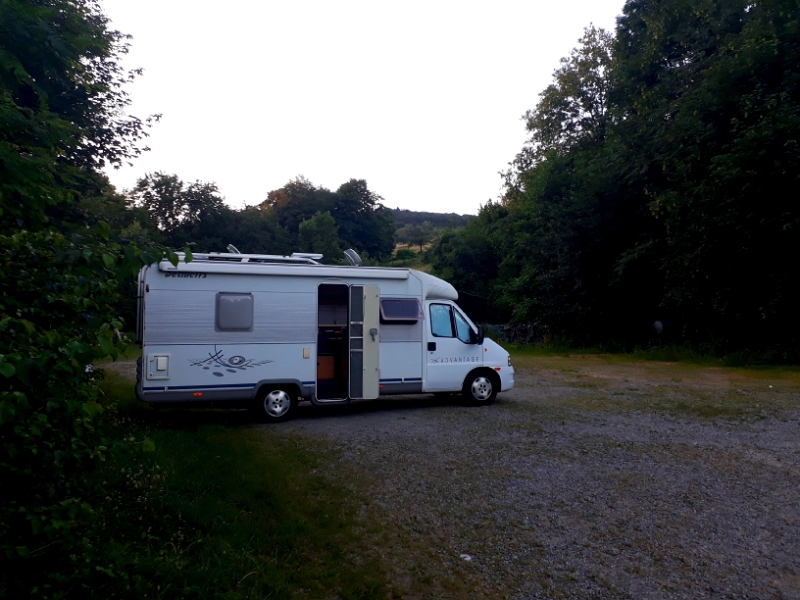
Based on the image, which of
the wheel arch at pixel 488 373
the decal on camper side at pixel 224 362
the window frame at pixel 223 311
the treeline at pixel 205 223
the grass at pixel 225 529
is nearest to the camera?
the grass at pixel 225 529

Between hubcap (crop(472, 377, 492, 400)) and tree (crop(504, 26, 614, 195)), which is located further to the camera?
tree (crop(504, 26, 614, 195))

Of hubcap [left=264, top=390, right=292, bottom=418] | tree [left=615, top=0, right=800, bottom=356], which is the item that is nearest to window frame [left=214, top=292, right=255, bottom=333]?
hubcap [left=264, top=390, right=292, bottom=418]

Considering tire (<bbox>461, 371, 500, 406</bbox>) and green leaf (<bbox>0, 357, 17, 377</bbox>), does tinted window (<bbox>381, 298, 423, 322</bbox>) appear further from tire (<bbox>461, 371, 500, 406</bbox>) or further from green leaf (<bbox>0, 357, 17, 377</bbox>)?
green leaf (<bbox>0, 357, 17, 377</bbox>)

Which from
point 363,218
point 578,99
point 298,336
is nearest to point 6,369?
point 298,336

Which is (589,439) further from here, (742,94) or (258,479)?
(742,94)

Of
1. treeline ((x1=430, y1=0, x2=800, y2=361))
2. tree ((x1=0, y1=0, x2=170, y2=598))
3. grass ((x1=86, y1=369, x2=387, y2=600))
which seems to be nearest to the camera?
tree ((x1=0, y1=0, x2=170, y2=598))

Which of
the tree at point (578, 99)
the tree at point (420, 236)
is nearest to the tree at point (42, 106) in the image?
the tree at point (578, 99)

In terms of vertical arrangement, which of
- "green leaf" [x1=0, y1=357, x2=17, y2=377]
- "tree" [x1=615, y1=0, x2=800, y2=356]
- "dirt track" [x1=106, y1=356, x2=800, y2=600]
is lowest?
"dirt track" [x1=106, y1=356, x2=800, y2=600]

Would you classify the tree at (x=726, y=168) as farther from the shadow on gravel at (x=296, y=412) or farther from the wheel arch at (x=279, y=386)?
the wheel arch at (x=279, y=386)

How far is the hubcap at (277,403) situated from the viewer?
1116cm

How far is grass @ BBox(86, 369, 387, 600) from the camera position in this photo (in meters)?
4.43

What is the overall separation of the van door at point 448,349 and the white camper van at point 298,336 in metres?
0.02

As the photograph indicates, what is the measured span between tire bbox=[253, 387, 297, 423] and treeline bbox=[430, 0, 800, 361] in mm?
15473

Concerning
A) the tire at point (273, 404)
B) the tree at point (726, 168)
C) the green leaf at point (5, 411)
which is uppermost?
the tree at point (726, 168)
